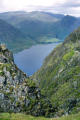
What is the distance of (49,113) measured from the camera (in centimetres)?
4900

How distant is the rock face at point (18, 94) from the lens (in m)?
44.8

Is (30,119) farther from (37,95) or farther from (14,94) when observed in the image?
(37,95)

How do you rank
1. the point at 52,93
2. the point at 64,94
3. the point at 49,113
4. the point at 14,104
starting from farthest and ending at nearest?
the point at 52,93, the point at 64,94, the point at 49,113, the point at 14,104

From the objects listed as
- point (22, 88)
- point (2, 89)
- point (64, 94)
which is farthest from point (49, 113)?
point (64, 94)

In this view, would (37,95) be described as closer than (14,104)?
No

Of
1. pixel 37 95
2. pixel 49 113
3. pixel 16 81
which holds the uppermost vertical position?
pixel 16 81

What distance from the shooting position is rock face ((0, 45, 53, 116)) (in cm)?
4481

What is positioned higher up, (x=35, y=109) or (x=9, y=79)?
(x=9, y=79)

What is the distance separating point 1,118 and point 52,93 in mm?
170474

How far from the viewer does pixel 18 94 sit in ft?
156

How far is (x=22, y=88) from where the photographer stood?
164ft

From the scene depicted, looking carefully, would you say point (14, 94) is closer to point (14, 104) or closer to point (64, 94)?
point (14, 104)

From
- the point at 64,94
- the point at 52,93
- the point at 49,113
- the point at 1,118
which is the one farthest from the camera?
the point at 52,93

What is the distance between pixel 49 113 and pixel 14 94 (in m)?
10.3
